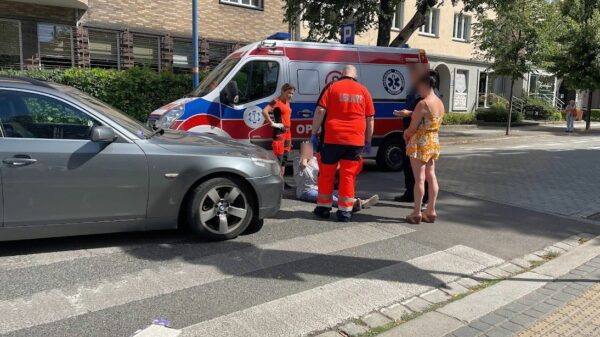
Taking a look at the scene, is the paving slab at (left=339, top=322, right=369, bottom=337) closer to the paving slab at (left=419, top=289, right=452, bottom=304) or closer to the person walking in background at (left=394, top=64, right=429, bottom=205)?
the paving slab at (left=419, top=289, right=452, bottom=304)

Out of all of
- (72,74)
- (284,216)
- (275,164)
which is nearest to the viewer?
(275,164)

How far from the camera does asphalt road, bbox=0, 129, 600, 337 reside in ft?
11.4

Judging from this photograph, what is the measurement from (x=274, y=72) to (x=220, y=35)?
990 centimetres

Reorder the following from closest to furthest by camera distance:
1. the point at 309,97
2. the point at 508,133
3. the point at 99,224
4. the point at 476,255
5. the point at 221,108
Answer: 1. the point at 99,224
2. the point at 476,255
3. the point at 221,108
4. the point at 309,97
5. the point at 508,133

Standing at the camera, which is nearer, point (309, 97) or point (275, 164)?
point (275, 164)

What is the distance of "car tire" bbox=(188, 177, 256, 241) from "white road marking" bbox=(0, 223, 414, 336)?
319 mm

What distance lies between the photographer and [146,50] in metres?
16.7

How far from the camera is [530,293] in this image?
166 inches

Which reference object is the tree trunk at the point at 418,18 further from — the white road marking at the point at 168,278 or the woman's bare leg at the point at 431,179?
the white road marking at the point at 168,278

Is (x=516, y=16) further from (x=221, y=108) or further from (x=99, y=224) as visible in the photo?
(x=99, y=224)

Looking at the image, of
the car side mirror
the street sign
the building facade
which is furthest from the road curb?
the building facade

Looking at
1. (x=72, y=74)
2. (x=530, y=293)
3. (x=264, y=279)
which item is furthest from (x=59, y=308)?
(x=72, y=74)

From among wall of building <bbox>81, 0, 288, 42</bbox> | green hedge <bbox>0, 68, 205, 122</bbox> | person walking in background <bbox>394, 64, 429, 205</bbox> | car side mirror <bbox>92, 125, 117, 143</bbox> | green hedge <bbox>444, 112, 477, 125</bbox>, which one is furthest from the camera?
green hedge <bbox>444, 112, 477, 125</bbox>

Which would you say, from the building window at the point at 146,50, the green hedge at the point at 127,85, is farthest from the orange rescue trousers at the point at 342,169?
the building window at the point at 146,50
